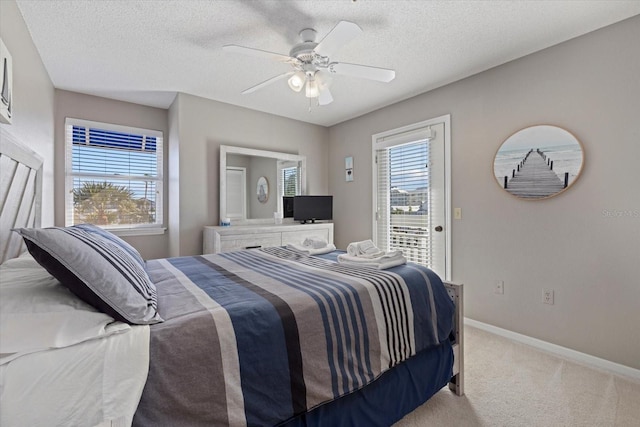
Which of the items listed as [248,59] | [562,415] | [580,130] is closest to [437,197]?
[580,130]

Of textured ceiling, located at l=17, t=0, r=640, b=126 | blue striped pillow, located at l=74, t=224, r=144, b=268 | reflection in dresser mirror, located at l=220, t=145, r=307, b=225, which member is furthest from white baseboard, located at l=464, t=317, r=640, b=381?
blue striped pillow, located at l=74, t=224, r=144, b=268

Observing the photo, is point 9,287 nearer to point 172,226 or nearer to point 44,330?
point 44,330

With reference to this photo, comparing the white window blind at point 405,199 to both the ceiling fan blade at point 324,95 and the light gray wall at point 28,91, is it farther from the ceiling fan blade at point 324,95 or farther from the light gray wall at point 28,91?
the light gray wall at point 28,91

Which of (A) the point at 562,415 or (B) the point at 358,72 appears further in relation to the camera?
(B) the point at 358,72

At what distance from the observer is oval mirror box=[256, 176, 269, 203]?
425 centimetres

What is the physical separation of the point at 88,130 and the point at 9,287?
133 inches

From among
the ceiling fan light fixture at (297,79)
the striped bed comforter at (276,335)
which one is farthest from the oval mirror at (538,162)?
the ceiling fan light fixture at (297,79)

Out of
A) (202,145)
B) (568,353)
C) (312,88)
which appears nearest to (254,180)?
(202,145)

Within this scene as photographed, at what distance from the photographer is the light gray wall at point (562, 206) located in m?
2.14

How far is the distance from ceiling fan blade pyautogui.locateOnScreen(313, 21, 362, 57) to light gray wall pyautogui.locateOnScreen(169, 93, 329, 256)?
7.21 feet

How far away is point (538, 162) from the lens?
8.36 feet

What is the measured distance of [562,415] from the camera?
1.70m

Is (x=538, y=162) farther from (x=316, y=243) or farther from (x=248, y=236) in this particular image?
(x=248, y=236)

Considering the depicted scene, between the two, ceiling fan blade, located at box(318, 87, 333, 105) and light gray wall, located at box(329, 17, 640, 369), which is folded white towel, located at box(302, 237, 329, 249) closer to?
ceiling fan blade, located at box(318, 87, 333, 105)
